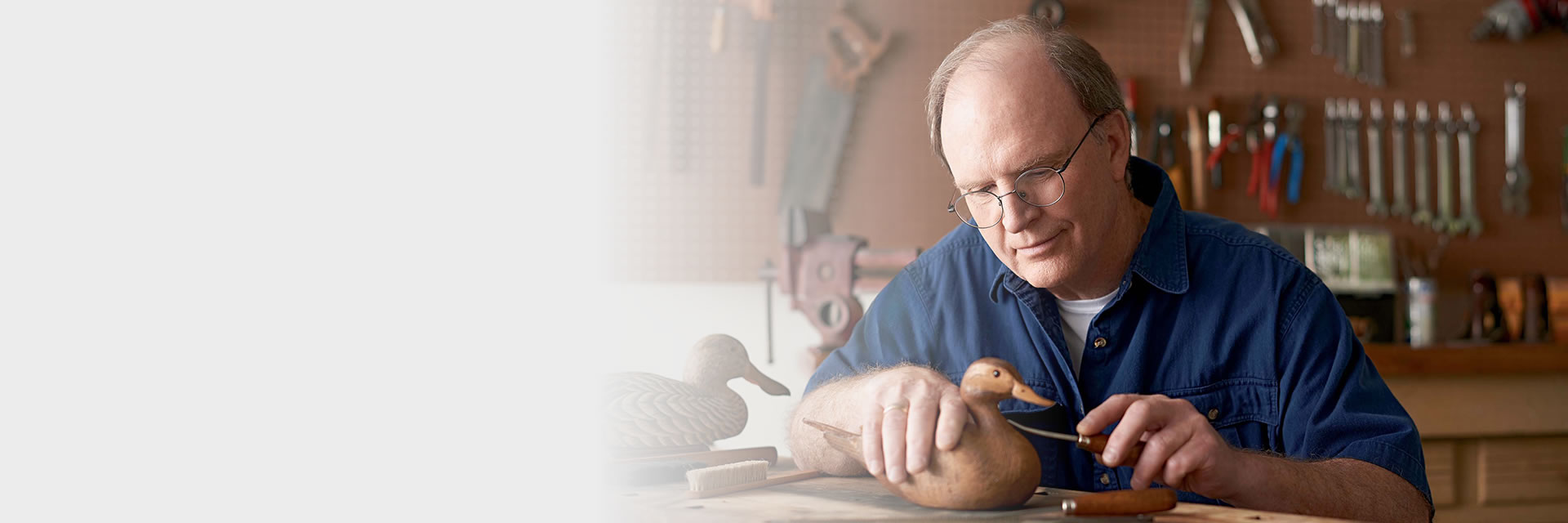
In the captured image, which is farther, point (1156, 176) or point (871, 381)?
point (1156, 176)

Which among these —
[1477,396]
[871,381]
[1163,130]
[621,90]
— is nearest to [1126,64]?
[1163,130]

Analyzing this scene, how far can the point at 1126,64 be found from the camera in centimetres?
272

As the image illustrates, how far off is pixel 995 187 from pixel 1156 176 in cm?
34

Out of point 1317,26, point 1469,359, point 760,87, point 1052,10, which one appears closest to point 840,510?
point 760,87

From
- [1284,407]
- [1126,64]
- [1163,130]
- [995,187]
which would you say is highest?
[1126,64]

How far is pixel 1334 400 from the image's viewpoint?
1.04 metres

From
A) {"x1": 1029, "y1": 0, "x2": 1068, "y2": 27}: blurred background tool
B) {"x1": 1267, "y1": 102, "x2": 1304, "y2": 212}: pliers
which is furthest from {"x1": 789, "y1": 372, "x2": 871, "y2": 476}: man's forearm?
{"x1": 1267, "y1": 102, "x2": 1304, "y2": 212}: pliers

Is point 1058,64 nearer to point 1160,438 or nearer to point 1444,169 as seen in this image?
point 1160,438

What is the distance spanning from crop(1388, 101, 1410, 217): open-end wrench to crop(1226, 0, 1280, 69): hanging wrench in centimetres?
38

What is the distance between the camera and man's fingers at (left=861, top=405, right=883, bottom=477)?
764mm

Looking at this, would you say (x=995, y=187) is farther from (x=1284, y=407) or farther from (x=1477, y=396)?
(x=1477, y=396)

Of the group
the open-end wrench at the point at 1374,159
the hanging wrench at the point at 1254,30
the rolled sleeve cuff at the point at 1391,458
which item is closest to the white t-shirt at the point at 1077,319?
the rolled sleeve cuff at the point at 1391,458

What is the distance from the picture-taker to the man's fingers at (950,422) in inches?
28.8

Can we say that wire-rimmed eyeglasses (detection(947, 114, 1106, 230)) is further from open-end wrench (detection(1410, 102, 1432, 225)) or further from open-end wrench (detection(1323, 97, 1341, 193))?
open-end wrench (detection(1410, 102, 1432, 225))
